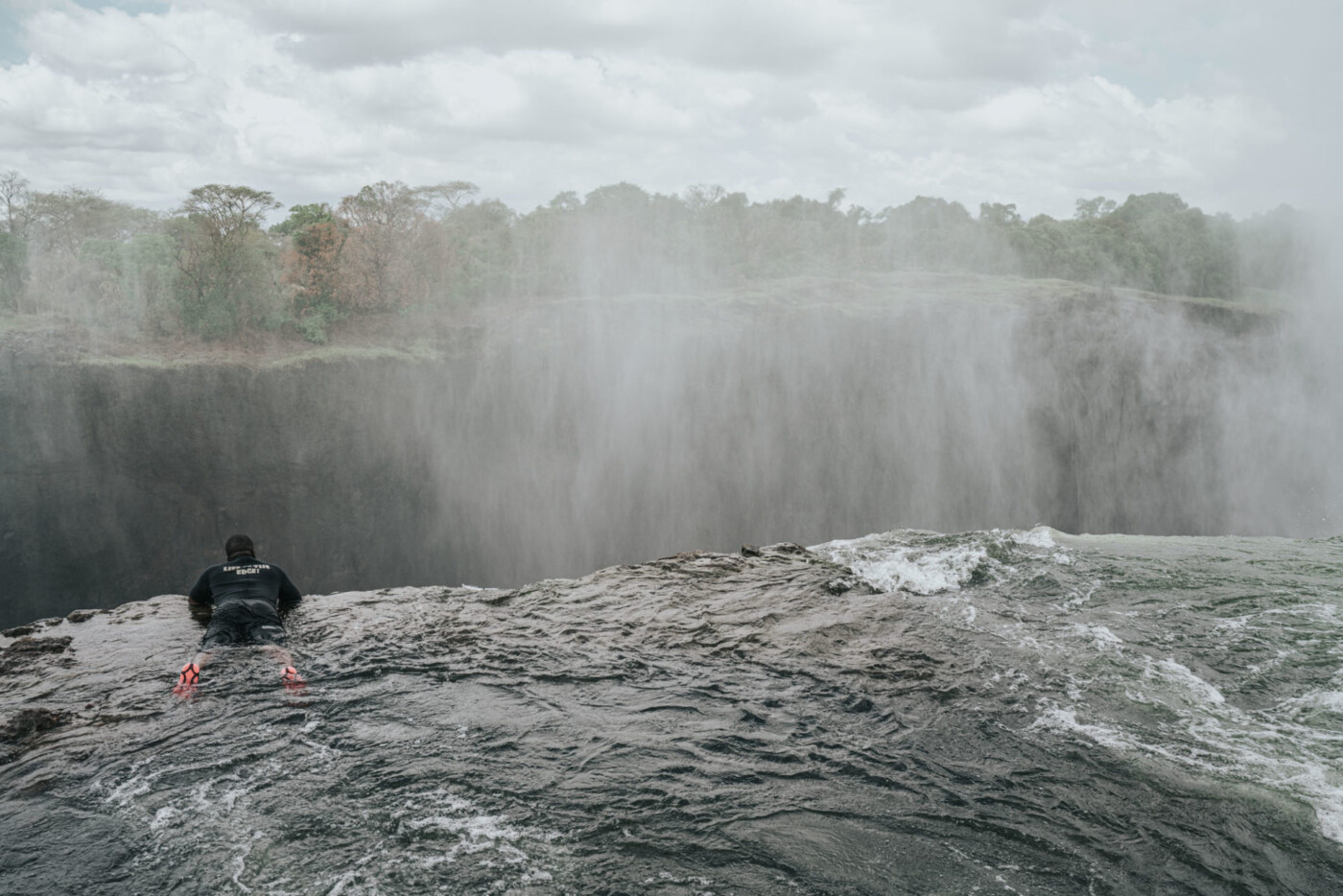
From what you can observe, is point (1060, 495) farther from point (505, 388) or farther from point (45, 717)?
point (45, 717)

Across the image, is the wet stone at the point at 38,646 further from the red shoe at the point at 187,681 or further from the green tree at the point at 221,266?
the green tree at the point at 221,266

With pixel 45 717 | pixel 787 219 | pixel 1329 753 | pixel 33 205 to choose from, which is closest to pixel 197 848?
pixel 45 717

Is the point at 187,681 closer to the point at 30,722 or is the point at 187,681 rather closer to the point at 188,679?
the point at 188,679

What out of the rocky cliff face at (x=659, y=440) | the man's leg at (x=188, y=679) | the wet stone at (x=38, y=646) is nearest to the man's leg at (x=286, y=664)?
the man's leg at (x=188, y=679)

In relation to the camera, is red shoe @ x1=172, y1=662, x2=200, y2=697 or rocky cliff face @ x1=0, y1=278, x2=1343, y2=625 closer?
red shoe @ x1=172, y1=662, x2=200, y2=697

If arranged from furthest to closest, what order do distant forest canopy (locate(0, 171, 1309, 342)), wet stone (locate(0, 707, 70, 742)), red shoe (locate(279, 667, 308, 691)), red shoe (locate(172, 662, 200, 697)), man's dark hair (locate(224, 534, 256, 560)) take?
distant forest canopy (locate(0, 171, 1309, 342)) < man's dark hair (locate(224, 534, 256, 560)) < red shoe (locate(279, 667, 308, 691)) < red shoe (locate(172, 662, 200, 697)) < wet stone (locate(0, 707, 70, 742))

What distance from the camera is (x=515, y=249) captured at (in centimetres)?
2752

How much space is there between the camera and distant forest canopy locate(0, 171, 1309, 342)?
21078mm

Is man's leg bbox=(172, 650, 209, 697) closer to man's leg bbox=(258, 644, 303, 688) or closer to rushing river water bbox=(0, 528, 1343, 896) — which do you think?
rushing river water bbox=(0, 528, 1343, 896)

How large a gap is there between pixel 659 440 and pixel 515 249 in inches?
387

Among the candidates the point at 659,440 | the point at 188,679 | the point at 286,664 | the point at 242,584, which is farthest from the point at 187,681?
the point at 659,440

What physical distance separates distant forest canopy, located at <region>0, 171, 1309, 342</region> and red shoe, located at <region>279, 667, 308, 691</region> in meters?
17.3

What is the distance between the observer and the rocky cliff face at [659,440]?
18.0 metres

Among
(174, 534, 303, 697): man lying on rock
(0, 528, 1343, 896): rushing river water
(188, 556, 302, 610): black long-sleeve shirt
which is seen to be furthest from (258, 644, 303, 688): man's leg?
(188, 556, 302, 610): black long-sleeve shirt
